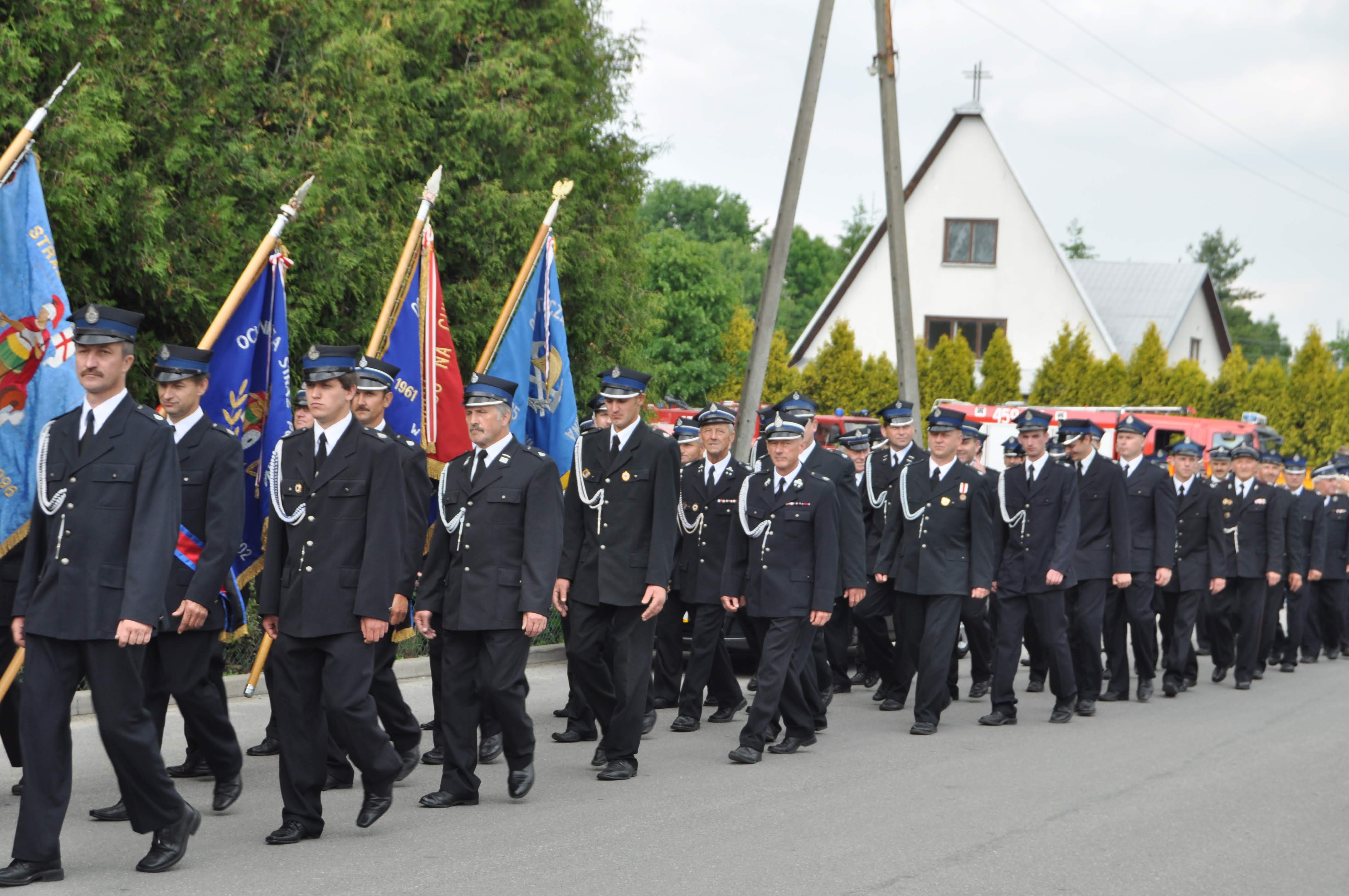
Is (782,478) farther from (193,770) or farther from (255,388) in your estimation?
(193,770)

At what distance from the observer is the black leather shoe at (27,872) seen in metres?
5.45

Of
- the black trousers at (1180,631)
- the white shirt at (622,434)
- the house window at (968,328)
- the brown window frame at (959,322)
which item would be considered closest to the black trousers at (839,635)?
the black trousers at (1180,631)

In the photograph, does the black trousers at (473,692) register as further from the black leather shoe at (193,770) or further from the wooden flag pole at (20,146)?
the wooden flag pole at (20,146)

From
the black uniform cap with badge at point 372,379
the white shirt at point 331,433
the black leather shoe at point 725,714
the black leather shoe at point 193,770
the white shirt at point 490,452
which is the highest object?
the black uniform cap with badge at point 372,379

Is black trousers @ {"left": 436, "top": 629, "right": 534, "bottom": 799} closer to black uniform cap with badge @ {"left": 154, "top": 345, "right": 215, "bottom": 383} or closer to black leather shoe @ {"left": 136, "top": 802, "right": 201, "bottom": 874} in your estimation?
black leather shoe @ {"left": 136, "top": 802, "right": 201, "bottom": 874}

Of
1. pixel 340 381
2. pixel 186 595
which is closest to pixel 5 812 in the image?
pixel 186 595

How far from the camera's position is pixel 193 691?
670cm

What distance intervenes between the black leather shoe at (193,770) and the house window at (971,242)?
36.1 m

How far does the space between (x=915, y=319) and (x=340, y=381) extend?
36968 millimetres

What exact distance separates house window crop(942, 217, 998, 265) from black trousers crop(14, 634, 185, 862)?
124 feet

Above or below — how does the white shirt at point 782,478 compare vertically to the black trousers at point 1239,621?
above

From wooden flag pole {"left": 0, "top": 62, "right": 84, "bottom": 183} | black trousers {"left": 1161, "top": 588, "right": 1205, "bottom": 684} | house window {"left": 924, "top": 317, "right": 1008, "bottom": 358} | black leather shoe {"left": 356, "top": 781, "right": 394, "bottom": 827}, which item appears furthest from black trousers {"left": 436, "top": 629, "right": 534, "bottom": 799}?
house window {"left": 924, "top": 317, "right": 1008, "bottom": 358}

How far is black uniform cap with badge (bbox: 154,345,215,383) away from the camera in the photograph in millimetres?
6793

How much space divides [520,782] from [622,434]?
206 cm
